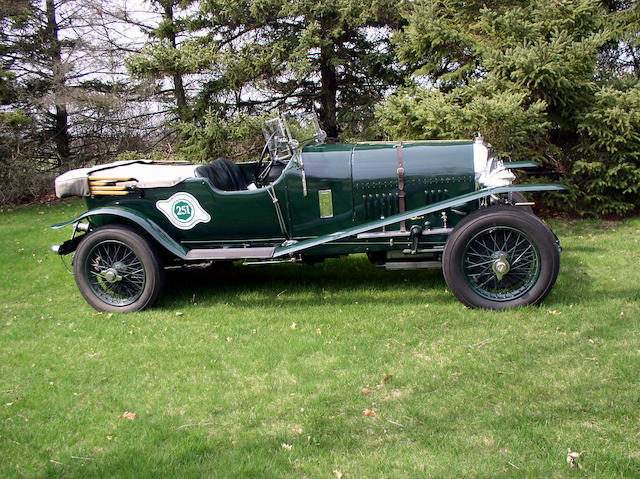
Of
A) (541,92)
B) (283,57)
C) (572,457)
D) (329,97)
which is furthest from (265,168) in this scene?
(329,97)

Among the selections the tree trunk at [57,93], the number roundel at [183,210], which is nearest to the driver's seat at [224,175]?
the number roundel at [183,210]

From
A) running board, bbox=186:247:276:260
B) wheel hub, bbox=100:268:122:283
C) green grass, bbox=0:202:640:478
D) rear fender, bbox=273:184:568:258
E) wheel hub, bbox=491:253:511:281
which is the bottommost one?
green grass, bbox=0:202:640:478

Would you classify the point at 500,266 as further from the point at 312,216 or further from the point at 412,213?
the point at 312,216

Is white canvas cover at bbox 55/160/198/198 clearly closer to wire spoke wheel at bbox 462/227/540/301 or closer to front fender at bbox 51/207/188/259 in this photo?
front fender at bbox 51/207/188/259

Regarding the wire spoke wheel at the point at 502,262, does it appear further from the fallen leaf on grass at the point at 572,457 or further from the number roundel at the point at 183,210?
the number roundel at the point at 183,210

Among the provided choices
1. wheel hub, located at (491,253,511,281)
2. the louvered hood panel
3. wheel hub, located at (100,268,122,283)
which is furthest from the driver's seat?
wheel hub, located at (491,253,511,281)

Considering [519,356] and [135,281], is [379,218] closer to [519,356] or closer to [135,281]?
[519,356]

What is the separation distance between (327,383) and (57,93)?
12.1 m

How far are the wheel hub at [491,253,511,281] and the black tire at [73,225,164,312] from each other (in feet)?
10.6

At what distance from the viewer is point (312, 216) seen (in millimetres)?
5281

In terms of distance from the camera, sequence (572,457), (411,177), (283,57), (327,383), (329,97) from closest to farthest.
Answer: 1. (572,457)
2. (327,383)
3. (411,177)
4. (283,57)
5. (329,97)

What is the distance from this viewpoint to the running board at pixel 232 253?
5.10 meters

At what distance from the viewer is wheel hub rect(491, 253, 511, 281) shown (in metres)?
4.62

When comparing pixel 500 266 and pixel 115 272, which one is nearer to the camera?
pixel 500 266
